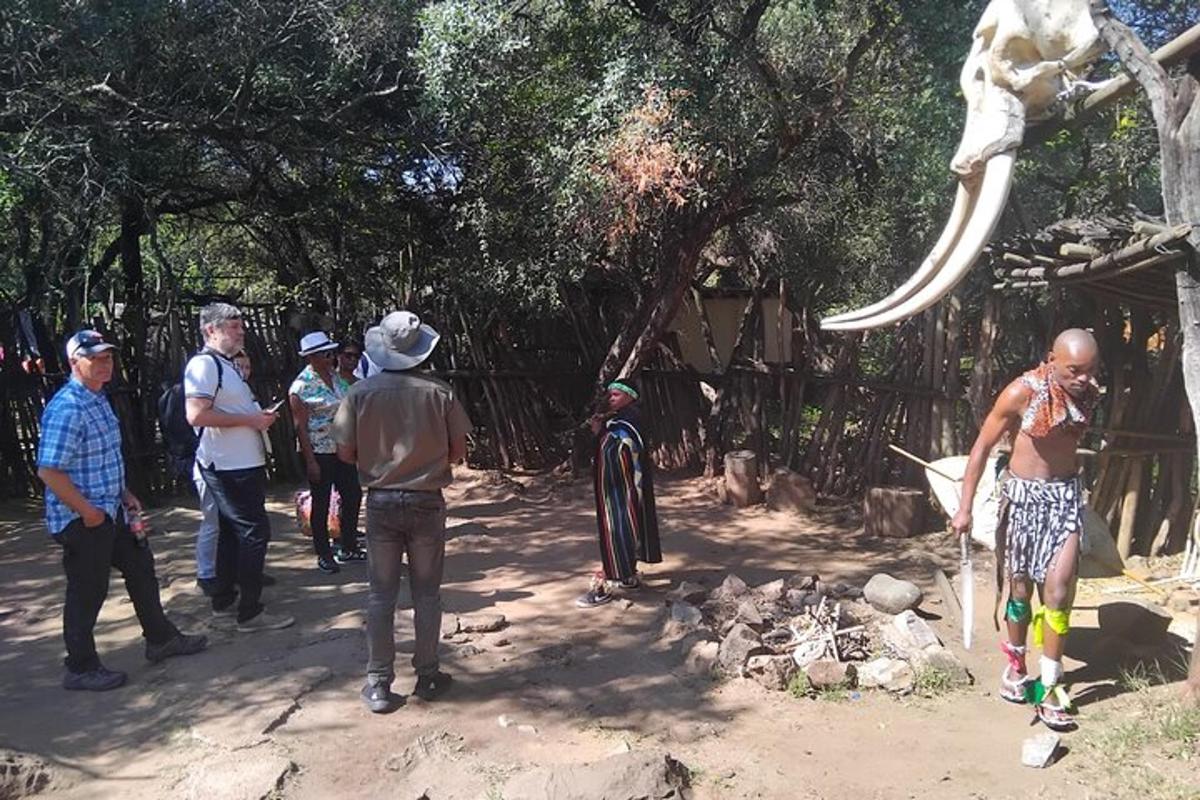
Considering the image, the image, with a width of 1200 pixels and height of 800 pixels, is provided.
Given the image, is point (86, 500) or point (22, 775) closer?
point (22, 775)

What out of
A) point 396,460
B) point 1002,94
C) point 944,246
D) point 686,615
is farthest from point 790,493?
point 1002,94

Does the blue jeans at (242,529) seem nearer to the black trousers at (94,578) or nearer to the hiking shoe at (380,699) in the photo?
the black trousers at (94,578)

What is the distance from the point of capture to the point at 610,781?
129 inches

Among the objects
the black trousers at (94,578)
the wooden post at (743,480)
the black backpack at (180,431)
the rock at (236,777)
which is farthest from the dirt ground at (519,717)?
the wooden post at (743,480)

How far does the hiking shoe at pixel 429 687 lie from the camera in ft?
13.9

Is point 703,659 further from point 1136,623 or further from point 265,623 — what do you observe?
point 265,623

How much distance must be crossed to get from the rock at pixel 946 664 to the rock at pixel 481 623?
215cm

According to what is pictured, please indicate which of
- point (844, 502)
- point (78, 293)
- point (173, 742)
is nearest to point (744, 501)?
point (844, 502)

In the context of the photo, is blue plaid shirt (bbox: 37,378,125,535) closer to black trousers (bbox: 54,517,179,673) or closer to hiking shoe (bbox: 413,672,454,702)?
black trousers (bbox: 54,517,179,673)

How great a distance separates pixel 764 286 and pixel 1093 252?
4247 mm

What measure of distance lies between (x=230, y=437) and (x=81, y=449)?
0.80m

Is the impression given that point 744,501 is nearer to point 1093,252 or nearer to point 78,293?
point 1093,252

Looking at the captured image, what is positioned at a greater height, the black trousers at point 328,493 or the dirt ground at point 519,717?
the black trousers at point 328,493

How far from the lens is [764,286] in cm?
899
